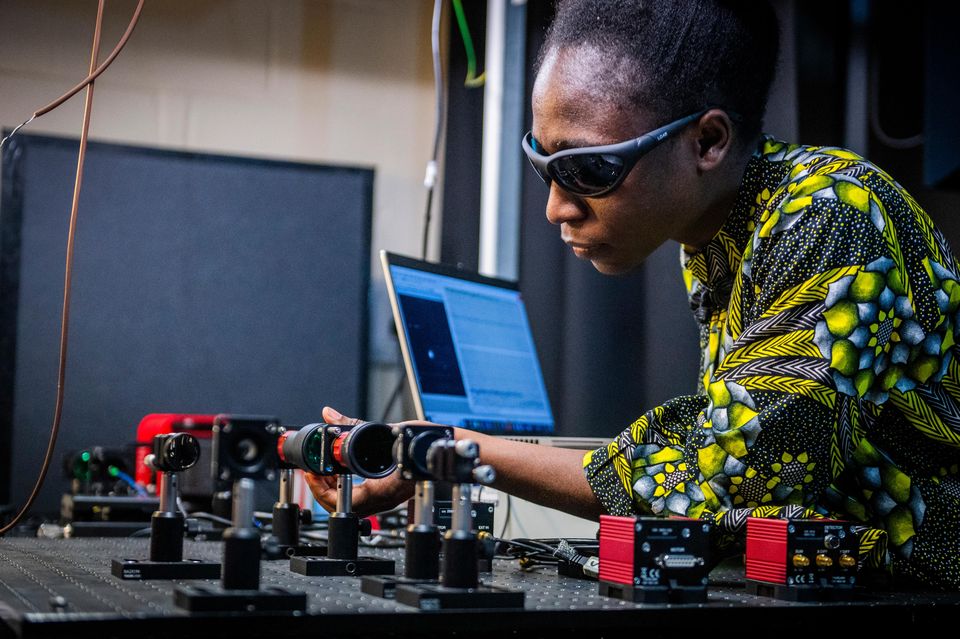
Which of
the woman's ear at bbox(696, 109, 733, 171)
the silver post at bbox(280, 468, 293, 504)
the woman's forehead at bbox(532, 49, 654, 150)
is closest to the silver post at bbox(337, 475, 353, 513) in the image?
the silver post at bbox(280, 468, 293, 504)

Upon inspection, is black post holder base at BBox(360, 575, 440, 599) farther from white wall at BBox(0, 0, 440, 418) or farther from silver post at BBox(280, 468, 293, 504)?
white wall at BBox(0, 0, 440, 418)

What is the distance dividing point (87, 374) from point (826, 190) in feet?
6.72

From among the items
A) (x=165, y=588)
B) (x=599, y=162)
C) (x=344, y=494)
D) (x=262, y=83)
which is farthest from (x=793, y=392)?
(x=262, y=83)

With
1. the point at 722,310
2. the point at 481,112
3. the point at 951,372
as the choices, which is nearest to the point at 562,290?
the point at 481,112

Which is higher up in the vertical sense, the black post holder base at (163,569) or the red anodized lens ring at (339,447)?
the red anodized lens ring at (339,447)

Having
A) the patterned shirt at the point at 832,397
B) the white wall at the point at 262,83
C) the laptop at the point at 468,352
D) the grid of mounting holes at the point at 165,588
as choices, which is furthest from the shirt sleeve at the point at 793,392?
the white wall at the point at 262,83

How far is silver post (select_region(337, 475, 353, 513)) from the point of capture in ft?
3.57

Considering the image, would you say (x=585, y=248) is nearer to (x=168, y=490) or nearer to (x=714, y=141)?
(x=714, y=141)

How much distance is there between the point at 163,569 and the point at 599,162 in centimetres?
64

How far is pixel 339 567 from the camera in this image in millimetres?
1024

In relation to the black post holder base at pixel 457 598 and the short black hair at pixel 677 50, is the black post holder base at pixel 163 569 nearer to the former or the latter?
the black post holder base at pixel 457 598

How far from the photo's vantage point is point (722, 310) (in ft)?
4.56

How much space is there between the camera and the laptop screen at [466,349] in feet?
5.90

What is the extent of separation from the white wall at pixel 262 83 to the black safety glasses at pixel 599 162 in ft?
6.21
